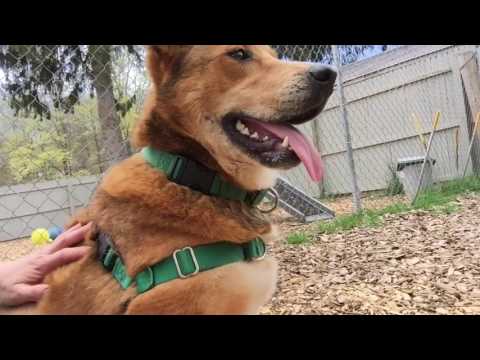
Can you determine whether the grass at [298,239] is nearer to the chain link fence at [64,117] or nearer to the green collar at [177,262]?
the chain link fence at [64,117]

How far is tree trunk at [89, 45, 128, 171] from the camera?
109 inches

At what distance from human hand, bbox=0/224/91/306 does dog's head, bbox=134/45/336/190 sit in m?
0.35

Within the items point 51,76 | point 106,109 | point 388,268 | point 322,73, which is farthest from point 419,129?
point 322,73

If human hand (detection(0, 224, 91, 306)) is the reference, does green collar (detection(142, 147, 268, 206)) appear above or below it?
above

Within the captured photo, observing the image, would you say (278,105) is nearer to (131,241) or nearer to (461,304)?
(131,241)

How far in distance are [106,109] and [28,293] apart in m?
1.85

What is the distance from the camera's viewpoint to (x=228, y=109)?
135 cm

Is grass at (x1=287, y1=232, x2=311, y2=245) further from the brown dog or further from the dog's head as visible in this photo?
the dog's head

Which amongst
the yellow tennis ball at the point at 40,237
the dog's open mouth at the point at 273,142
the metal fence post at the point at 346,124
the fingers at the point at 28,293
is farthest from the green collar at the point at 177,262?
the metal fence post at the point at 346,124

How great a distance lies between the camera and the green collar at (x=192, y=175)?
127cm

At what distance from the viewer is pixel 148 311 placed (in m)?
1.04

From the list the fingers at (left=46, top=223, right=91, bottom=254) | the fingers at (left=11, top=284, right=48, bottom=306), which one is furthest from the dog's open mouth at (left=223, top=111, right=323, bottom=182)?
the fingers at (left=11, top=284, right=48, bottom=306)

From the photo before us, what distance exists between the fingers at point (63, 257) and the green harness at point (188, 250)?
5cm
